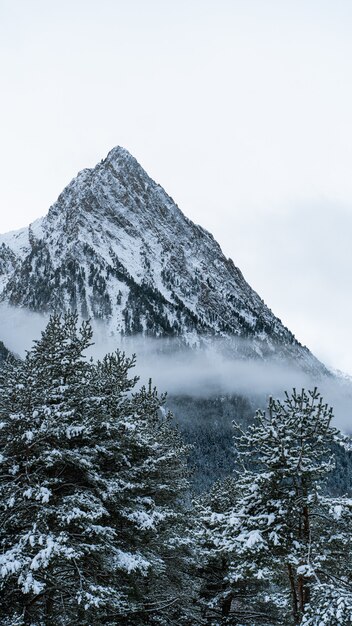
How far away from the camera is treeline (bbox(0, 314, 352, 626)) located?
1032 cm

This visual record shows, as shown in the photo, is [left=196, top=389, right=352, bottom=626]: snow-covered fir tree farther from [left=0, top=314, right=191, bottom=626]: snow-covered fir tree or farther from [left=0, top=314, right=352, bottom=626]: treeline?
[left=0, top=314, right=191, bottom=626]: snow-covered fir tree

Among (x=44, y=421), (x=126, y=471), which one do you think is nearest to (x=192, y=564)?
(x=126, y=471)

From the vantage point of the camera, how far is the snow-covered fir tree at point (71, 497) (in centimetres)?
1071

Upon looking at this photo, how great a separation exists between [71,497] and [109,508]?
2827 mm

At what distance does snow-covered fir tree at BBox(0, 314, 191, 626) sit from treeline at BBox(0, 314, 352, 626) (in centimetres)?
4

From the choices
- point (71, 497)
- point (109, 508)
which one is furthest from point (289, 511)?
point (109, 508)

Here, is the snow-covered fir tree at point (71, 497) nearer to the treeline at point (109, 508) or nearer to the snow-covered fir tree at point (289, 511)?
the treeline at point (109, 508)

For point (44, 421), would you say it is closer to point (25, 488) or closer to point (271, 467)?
point (25, 488)

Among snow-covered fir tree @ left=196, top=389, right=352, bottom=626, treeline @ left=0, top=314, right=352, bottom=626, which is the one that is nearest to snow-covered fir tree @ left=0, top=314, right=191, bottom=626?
treeline @ left=0, top=314, right=352, bottom=626

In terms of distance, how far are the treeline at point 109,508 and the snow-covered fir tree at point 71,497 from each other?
43 millimetres

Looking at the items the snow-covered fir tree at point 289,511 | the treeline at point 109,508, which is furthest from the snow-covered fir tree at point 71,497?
the snow-covered fir tree at point 289,511

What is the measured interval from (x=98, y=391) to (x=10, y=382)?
3.22 meters

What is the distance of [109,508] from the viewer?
549 inches

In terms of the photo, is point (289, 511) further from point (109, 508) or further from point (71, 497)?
point (109, 508)
